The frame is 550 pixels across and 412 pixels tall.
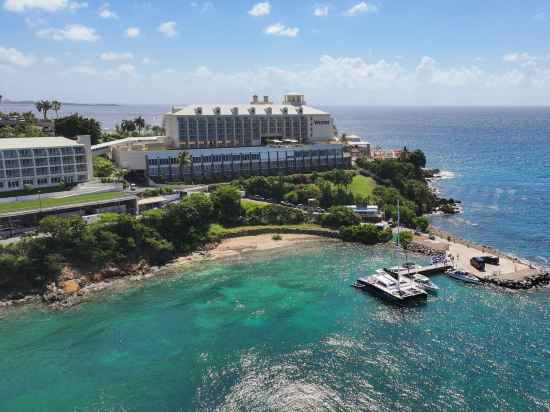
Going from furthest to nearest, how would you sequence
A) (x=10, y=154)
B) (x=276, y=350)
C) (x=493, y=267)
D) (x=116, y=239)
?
(x=10, y=154)
(x=116, y=239)
(x=493, y=267)
(x=276, y=350)

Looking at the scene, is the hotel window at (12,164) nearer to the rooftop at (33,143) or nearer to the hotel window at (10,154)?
the hotel window at (10,154)

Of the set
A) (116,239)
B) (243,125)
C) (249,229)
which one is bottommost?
(249,229)

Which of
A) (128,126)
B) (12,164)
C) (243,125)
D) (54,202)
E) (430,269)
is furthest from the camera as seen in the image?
(128,126)

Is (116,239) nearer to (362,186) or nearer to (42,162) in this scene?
(42,162)

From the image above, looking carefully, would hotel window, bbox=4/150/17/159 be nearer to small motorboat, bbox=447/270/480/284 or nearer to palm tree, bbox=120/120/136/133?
palm tree, bbox=120/120/136/133

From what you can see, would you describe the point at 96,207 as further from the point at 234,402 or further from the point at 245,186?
the point at 234,402

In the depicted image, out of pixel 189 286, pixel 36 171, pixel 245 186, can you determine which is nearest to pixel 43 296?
pixel 189 286

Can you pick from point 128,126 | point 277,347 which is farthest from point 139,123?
point 277,347

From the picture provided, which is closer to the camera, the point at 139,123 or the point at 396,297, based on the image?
the point at 396,297
